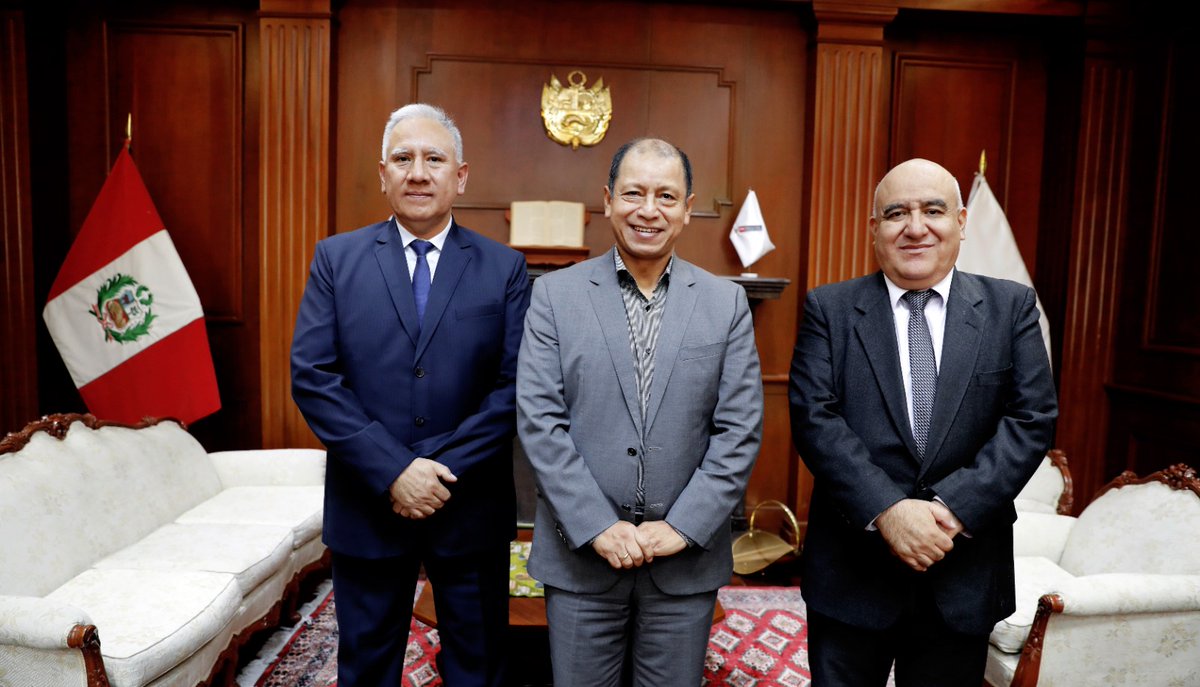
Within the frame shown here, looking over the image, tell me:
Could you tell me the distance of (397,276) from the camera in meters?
1.76

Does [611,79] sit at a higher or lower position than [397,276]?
higher

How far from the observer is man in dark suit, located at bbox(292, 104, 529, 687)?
1.71 m

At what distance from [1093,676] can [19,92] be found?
5.12m

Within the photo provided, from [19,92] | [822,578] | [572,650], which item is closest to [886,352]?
[822,578]

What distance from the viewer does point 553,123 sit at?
402cm

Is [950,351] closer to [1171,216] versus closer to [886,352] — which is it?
[886,352]

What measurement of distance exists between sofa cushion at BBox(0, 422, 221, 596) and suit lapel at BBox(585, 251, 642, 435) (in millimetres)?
1952

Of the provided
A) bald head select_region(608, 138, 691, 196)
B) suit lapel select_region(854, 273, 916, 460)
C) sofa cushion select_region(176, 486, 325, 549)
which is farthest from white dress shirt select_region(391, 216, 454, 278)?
sofa cushion select_region(176, 486, 325, 549)

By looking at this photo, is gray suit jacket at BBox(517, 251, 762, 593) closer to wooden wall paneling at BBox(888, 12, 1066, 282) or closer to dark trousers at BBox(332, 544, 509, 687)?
dark trousers at BBox(332, 544, 509, 687)

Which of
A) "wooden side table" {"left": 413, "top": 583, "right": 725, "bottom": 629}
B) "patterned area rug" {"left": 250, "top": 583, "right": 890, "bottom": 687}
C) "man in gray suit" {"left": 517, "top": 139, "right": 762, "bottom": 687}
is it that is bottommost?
"patterned area rug" {"left": 250, "top": 583, "right": 890, "bottom": 687}

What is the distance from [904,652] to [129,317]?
148 inches

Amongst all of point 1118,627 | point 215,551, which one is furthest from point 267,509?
point 1118,627

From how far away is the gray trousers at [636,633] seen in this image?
59.4 inches

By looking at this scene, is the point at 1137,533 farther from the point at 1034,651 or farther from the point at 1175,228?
the point at 1175,228
